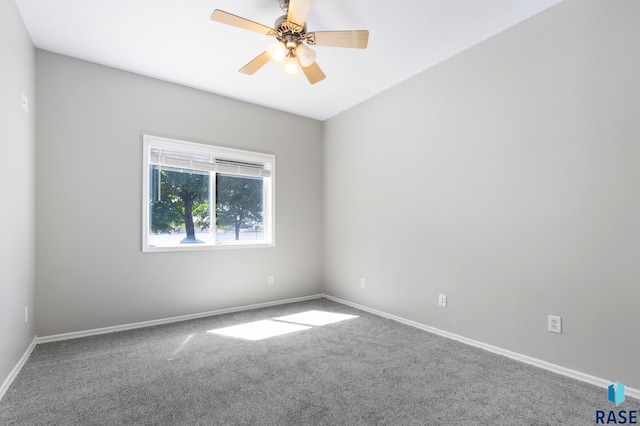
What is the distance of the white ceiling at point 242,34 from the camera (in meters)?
2.34

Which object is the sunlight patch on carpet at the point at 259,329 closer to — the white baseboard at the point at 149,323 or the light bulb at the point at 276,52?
the white baseboard at the point at 149,323

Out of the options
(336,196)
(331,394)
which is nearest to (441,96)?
(336,196)

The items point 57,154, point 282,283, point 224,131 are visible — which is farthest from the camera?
point 282,283

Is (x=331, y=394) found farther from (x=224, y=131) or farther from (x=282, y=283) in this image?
(x=224, y=131)

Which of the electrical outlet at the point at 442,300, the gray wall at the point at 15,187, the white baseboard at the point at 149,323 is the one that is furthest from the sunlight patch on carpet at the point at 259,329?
the gray wall at the point at 15,187

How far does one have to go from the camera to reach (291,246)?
4.42 meters

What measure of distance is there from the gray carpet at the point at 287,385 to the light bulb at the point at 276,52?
2337 millimetres

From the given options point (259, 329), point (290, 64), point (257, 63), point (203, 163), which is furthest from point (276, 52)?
point (259, 329)

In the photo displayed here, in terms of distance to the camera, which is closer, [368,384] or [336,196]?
[368,384]

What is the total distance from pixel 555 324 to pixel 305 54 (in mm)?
2723

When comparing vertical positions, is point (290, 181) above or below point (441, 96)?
below

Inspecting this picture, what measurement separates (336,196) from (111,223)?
2.72 metres

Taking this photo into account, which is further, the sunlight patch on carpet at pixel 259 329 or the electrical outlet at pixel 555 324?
the sunlight patch on carpet at pixel 259 329

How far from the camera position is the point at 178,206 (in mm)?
3627
